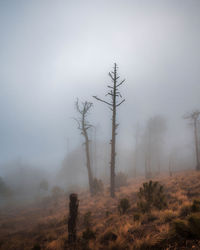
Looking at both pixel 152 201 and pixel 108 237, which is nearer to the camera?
pixel 108 237

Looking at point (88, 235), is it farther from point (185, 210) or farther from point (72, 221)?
point (185, 210)

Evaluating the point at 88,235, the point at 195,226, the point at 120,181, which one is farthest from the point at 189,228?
the point at 120,181

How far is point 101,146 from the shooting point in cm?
4309

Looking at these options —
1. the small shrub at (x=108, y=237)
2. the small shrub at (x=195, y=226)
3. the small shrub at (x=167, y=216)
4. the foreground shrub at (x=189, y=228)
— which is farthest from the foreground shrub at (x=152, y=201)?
the small shrub at (x=195, y=226)

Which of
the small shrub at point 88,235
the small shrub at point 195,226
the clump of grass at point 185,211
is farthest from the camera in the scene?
the clump of grass at point 185,211

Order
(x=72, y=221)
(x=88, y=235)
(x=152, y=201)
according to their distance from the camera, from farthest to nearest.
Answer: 1. (x=152, y=201)
2. (x=72, y=221)
3. (x=88, y=235)

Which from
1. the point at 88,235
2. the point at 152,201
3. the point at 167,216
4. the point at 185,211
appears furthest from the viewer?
the point at 152,201

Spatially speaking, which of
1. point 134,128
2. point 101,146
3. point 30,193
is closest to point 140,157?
point 101,146

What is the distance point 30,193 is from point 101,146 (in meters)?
24.2

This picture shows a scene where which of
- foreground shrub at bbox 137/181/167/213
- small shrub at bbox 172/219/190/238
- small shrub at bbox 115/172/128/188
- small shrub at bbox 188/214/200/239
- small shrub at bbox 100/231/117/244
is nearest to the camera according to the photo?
small shrub at bbox 188/214/200/239

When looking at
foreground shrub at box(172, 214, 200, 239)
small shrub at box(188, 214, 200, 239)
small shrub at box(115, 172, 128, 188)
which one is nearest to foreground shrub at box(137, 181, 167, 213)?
foreground shrub at box(172, 214, 200, 239)

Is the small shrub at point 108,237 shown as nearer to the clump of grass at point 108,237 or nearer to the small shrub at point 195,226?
the clump of grass at point 108,237

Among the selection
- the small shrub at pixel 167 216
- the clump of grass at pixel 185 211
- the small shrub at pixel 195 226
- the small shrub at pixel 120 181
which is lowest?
the small shrub at pixel 120 181

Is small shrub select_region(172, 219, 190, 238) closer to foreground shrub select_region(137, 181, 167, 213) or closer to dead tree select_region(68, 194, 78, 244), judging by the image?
foreground shrub select_region(137, 181, 167, 213)
